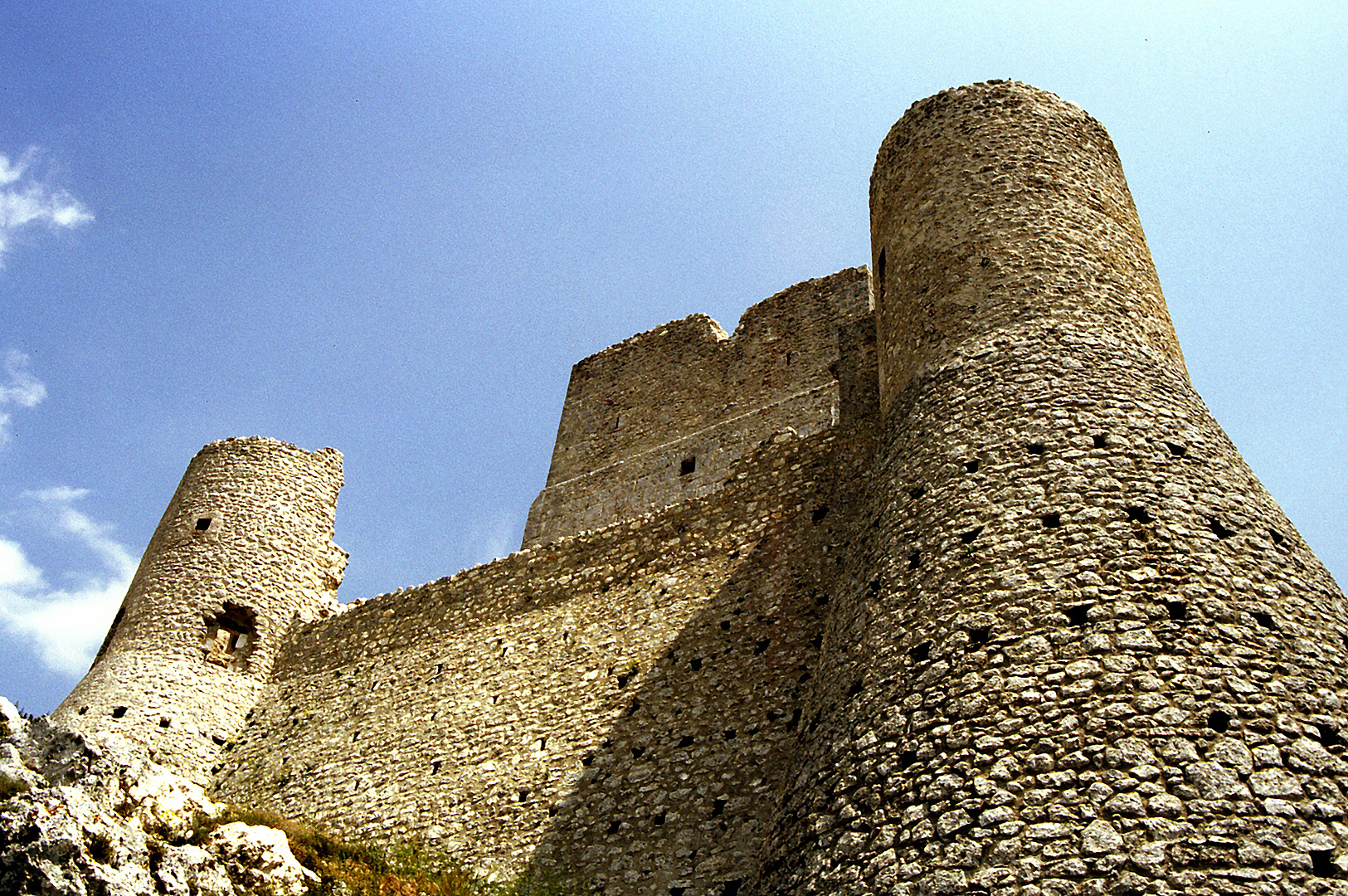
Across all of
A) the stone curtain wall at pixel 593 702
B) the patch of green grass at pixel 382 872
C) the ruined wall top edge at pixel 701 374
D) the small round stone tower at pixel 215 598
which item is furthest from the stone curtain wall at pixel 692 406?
the patch of green grass at pixel 382 872

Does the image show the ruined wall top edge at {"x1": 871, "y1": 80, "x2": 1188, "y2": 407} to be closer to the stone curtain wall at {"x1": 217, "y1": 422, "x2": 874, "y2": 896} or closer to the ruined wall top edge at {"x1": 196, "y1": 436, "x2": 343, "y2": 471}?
the stone curtain wall at {"x1": 217, "y1": 422, "x2": 874, "y2": 896}

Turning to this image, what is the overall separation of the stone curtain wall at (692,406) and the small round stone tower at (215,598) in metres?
3.48

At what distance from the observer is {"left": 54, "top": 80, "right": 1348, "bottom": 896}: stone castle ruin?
5176mm

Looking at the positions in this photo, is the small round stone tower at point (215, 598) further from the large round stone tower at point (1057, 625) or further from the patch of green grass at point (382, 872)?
the large round stone tower at point (1057, 625)

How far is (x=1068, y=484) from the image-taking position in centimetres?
677

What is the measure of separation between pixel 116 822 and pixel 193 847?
539 mm

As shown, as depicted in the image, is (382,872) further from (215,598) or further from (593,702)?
(215,598)

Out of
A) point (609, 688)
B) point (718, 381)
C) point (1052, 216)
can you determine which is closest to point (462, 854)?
point (609, 688)

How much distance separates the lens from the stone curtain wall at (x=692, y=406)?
1644cm

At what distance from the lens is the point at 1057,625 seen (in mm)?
5844

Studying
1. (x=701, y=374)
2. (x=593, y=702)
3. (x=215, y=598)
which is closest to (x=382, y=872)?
(x=593, y=702)

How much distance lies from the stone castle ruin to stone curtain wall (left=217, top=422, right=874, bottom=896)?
0.04 metres

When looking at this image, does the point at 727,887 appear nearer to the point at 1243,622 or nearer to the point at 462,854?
the point at 462,854

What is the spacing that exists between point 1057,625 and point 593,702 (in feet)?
17.0
